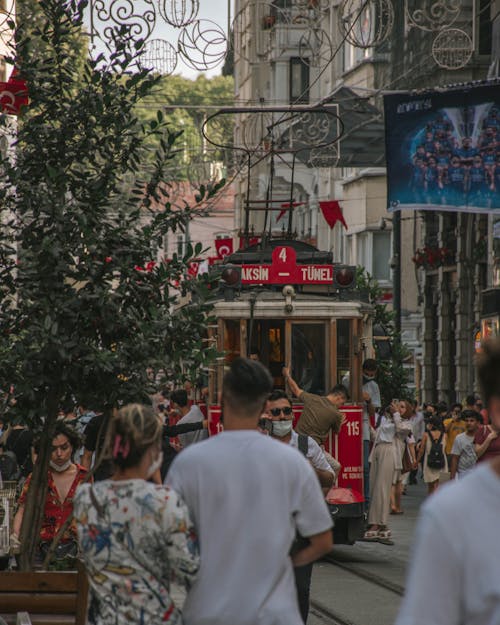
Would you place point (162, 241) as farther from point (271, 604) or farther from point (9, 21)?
point (271, 604)

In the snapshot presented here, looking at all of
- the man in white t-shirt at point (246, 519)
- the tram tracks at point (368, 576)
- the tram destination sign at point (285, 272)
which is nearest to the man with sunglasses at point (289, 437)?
the tram tracks at point (368, 576)

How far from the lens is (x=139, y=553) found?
543cm

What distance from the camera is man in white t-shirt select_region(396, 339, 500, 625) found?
11.6 ft

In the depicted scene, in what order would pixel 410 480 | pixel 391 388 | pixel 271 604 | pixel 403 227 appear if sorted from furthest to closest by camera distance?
pixel 403 227 < pixel 410 480 < pixel 391 388 < pixel 271 604

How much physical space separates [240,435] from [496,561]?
6.91 ft

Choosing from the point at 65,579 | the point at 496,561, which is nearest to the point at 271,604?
the point at 496,561

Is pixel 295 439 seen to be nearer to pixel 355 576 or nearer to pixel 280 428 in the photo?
pixel 280 428

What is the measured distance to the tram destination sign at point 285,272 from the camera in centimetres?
1747

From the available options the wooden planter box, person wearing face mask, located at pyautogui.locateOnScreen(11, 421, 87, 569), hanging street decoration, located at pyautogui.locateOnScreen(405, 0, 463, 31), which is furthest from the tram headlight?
the wooden planter box

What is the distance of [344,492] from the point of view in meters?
14.9

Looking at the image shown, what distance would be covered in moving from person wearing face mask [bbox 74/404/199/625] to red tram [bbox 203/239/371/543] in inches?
441

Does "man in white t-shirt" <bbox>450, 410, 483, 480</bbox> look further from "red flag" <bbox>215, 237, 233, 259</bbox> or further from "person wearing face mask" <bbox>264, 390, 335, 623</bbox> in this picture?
"red flag" <bbox>215, 237, 233, 259</bbox>

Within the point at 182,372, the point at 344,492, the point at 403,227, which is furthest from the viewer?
the point at 403,227

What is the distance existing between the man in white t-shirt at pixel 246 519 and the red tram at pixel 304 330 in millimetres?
11124
